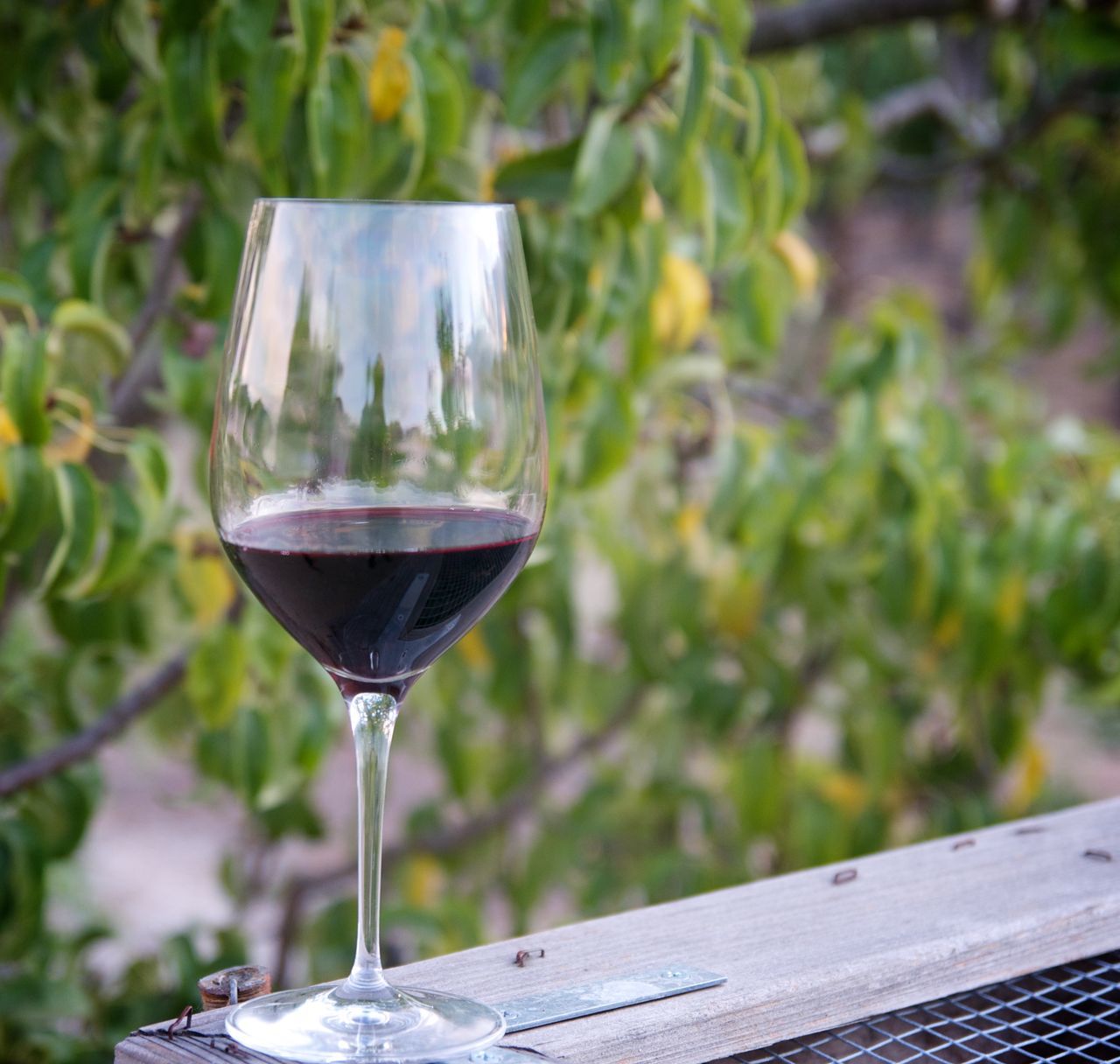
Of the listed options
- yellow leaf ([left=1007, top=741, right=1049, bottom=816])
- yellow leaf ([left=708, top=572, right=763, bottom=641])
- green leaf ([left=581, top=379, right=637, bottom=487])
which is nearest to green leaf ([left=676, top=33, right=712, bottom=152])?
green leaf ([left=581, top=379, right=637, bottom=487])

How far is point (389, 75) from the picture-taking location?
97 centimetres

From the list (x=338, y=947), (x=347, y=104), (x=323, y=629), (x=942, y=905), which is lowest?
(x=338, y=947)

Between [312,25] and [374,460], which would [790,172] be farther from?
[374,460]

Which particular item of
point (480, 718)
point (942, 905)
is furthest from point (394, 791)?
point (942, 905)

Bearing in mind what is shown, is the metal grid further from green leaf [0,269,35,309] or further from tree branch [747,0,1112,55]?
tree branch [747,0,1112,55]

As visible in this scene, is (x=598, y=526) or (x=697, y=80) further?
(x=598, y=526)

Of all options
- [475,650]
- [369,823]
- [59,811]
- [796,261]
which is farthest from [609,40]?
[475,650]

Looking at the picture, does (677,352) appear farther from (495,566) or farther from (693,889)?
(495,566)

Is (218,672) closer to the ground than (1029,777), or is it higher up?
higher up

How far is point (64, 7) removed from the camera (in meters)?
1.17

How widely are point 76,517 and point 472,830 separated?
1172 millimetres

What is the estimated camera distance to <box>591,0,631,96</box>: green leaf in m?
0.97

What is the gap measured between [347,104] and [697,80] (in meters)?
0.21

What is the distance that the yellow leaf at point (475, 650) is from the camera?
175 centimetres
